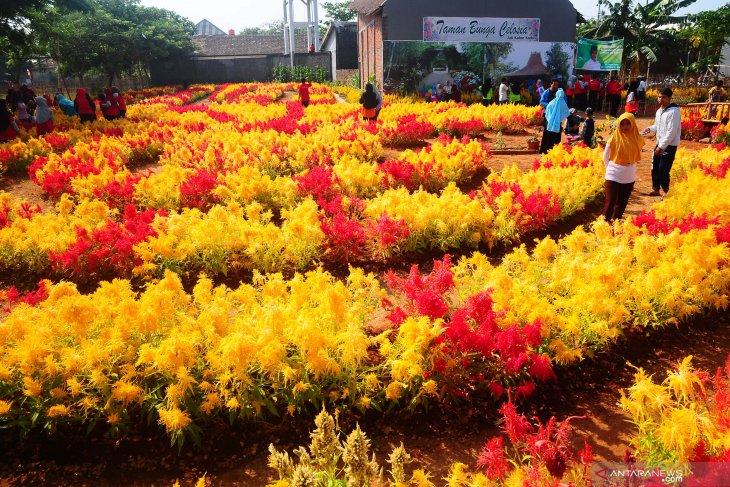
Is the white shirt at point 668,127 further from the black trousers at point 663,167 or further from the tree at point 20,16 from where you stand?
the tree at point 20,16

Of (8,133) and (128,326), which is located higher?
(8,133)

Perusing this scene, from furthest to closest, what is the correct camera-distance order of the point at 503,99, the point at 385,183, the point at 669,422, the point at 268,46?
1. the point at 268,46
2. the point at 503,99
3. the point at 385,183
4. the point at 669,422

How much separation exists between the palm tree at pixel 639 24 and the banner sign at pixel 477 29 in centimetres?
953

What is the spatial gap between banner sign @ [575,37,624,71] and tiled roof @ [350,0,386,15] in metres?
11.0

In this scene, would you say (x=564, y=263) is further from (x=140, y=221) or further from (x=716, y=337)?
(x=140, y=221)

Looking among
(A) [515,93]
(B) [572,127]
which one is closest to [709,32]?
(A) [515,93]

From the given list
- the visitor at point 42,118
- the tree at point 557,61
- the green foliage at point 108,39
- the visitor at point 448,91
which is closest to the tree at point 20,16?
the green foliage at point 108,39

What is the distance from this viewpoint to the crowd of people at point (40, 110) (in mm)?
12531

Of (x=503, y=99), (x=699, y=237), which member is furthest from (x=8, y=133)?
(x=503, y=99)

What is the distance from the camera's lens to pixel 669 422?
2.37 metres

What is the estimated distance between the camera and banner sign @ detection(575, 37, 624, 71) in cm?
2478

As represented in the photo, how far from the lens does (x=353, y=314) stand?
3.74 meters

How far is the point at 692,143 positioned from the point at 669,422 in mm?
13755

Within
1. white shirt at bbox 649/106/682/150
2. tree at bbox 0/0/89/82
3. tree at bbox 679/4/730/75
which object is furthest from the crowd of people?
tree at bbox 679/4/730/75
